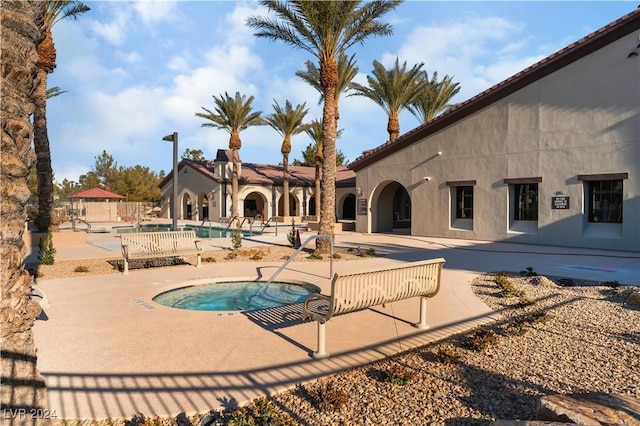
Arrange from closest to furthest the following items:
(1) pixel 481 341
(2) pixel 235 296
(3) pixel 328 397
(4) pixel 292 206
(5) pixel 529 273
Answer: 1. (3) pixel 328 397
2. (1) pixel 481 341
3. (2) pixel 235 296
4. (5) pixel 529 273
5. (4) pixel 292 206

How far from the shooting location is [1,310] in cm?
253

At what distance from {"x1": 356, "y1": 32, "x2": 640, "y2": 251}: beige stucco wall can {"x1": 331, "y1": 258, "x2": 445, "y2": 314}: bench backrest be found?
13030 mm

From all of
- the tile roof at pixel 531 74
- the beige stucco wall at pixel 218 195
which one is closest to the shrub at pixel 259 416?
the tile roof at pixel 531 74

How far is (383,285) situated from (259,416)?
99.7 inches

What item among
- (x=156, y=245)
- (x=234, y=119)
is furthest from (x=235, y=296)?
(x=234, y=119)

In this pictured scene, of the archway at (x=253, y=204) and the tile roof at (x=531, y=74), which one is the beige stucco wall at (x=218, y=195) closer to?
the archway at (x=253, y=204)

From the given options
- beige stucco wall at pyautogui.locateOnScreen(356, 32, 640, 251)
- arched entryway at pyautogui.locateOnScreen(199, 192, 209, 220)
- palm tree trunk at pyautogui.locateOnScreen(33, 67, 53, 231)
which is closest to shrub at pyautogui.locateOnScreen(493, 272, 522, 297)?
beige stucco wall at pyautogui.locateOnScreen(356, 32, 640, 251)

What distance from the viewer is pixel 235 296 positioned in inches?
337

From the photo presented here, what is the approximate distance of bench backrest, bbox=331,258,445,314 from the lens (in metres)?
4.79

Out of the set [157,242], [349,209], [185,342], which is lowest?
[185,342]

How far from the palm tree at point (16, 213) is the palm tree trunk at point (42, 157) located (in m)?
15.7

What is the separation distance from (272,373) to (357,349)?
1208 mm

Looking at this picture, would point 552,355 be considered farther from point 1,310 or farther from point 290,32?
point 290,32

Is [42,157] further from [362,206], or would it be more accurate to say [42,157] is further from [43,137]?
[362,206]
